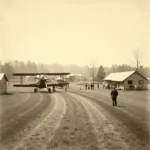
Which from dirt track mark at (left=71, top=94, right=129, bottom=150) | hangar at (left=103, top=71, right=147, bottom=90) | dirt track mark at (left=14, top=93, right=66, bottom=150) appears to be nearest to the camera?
dirt track mark at (left=71, top=94, right=129, bottom=150)

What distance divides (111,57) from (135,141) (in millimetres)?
4915

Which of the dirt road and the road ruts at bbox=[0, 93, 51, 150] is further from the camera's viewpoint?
the road ruts at bbox=[0, 93, 51, 150]

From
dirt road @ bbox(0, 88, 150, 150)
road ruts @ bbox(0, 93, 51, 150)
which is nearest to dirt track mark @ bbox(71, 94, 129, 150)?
dirt road @ bbox(0, 88, 150, 150)

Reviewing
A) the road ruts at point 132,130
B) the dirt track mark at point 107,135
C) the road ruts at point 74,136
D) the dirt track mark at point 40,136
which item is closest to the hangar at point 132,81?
the road ruts at point 132,130

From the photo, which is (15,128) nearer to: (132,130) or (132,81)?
(132,130)

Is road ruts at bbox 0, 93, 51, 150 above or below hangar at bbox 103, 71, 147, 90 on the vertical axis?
below

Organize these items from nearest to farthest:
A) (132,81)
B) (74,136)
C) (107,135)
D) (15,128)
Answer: (74,136)
(107,135)
(15,128)
(132,81)

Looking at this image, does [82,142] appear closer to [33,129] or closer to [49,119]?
[33,129]

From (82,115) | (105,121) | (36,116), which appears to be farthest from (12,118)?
(105,121)

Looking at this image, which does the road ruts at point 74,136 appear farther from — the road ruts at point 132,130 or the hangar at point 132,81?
the hangar at point 132,81

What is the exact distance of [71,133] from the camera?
12516 millimetres

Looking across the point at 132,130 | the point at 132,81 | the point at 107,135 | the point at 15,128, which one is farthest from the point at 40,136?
the point at 132,81

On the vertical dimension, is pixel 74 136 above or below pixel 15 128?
below

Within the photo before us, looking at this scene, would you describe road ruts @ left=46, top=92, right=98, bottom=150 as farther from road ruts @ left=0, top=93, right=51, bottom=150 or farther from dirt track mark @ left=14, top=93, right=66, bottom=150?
road ruts @ left=0, top=93, right=51, bottom=150
